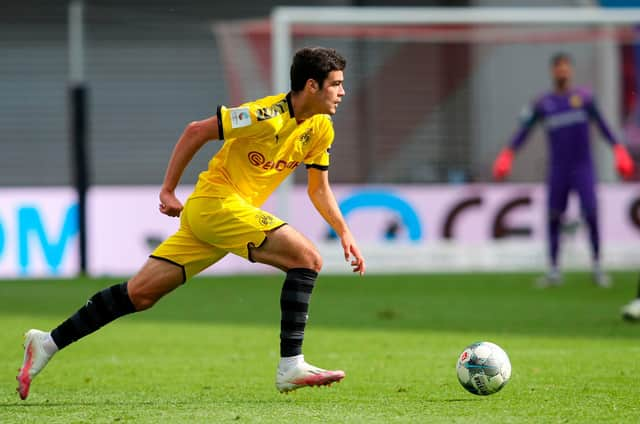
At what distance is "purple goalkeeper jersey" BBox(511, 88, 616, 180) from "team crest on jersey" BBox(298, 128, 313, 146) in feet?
25.3

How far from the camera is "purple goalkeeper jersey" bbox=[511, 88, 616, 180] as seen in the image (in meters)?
13.7

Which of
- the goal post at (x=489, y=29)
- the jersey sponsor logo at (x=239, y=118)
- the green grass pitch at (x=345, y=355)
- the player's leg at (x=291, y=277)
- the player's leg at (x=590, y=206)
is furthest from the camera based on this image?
the goal post at (x=489, y=29)

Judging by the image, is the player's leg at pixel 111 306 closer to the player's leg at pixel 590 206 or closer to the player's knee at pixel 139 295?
the player's knee at pixel 139 295

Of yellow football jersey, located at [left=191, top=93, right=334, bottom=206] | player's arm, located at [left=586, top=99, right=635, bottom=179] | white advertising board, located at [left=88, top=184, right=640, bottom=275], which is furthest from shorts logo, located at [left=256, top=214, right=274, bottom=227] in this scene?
white advertising board, located at [left=88, top=184, right=640, bottom=275]

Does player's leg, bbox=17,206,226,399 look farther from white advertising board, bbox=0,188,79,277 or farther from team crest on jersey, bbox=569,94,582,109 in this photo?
white advertising board, bbox=0,188,79,277

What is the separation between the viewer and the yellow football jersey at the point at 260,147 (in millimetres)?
6176

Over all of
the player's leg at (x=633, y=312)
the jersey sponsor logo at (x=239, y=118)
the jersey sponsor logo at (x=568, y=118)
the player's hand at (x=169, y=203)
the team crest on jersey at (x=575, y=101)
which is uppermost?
the jersey sponsor logo at (x=239, y=118)

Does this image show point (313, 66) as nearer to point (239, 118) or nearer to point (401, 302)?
point (239, 118)

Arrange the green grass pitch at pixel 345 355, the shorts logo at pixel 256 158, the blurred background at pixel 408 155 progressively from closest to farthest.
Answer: the green grass pitch at pixel 345 355
the shorts logo at pixel 256 158
the blurred background at pixel 408 155

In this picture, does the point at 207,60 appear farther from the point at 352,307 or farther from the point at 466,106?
the point at 352,307

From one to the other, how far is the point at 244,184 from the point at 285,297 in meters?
0.63

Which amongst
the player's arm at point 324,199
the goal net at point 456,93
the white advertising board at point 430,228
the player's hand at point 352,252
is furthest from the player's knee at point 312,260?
the goal net at point 456,93

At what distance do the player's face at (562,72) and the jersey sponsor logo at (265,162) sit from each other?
7.56m

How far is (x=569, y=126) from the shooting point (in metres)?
13.8
